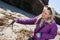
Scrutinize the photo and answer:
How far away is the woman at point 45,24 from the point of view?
9.74 ft

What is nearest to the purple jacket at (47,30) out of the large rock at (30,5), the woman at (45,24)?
the woman at (45,24)

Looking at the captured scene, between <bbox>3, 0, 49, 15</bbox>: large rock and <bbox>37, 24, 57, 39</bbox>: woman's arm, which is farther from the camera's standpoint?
<bbox>3, 0, 49, 15</bbox>: large rock

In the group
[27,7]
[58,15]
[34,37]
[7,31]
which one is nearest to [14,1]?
[27,7]

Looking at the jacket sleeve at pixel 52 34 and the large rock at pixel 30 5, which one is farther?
the large rock at pixel 30 5

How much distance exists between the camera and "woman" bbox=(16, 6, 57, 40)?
9.74 feet

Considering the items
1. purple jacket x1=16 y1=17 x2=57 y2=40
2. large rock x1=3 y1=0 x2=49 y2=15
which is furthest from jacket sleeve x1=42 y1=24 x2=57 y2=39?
large rock x1=3 y1=0 x2=49 y2=15

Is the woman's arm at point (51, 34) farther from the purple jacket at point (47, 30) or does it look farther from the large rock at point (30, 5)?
the large rock at point (30, 5)

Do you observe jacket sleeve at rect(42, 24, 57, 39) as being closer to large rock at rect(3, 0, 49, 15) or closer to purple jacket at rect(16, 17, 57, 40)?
purple jacket at rect(16, 17, 57, 40)

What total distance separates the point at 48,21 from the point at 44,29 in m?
0.15

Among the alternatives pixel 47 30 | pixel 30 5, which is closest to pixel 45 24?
pixel 47 30

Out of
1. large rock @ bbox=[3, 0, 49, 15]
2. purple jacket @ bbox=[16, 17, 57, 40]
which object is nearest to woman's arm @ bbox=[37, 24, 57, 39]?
purple jacket @ bbox=[16, 17, 57, 40]

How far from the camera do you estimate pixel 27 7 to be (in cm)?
799

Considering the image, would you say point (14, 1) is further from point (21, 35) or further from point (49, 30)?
point (49, 30)

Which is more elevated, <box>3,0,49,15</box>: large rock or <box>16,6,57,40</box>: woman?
<box>16,6,57,40</box>: woman
